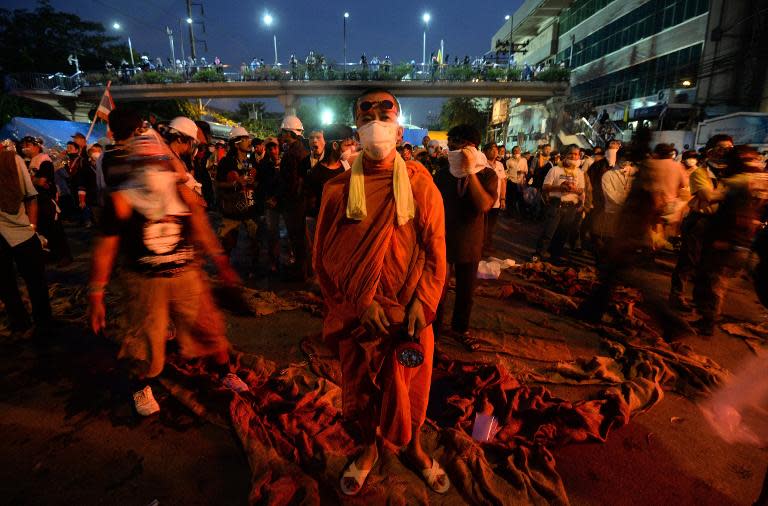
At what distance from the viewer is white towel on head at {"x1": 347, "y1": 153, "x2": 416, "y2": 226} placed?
195 cm

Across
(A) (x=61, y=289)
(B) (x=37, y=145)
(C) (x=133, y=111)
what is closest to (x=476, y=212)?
(C) (x=133, y=111)

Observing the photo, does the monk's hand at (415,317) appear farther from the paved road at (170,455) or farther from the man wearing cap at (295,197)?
the man wearing cap at (295,197)

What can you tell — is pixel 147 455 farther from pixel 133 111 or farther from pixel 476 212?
pixel 476 212

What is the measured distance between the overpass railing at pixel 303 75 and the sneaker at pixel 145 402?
30.5 meters

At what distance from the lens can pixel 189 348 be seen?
2611 millimetres

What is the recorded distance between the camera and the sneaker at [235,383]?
304 centimetres

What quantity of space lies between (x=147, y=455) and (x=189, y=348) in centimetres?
71

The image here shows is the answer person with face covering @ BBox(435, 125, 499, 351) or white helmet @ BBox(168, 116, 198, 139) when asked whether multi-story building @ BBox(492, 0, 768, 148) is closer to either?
person with face covering @ BBox(435, 125, 499, 351)

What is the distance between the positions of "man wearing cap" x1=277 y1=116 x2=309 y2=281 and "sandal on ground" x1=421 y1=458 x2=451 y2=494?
12.3ft

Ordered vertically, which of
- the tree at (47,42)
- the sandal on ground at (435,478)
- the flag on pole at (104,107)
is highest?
the tree at (47,42)

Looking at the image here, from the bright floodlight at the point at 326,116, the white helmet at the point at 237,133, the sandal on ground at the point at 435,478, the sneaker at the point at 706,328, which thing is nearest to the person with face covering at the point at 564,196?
the sneaker at the point at 706,328

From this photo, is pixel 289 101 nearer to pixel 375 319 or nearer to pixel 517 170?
pixel 517 170

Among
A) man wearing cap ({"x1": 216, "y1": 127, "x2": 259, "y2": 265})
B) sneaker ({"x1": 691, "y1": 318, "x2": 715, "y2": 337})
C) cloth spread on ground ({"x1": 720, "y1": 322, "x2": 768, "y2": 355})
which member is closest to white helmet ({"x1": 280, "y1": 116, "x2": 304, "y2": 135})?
man wearing cap ({"x1": 216, "y1": 127, "x2": 259, "y2": 265})

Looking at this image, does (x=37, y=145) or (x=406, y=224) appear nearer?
(x=406, y=224)
